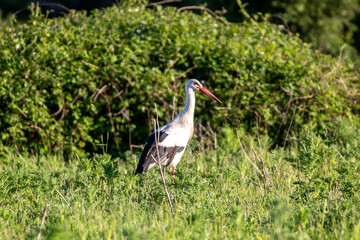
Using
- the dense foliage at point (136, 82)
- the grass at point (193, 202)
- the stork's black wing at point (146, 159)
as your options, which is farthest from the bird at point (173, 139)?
the dense foliage at point (136, 82)

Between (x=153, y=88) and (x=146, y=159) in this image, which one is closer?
(x=146, y=159)

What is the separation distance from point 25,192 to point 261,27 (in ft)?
15.4

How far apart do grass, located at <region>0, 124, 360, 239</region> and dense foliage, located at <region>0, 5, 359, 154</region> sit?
1281mm

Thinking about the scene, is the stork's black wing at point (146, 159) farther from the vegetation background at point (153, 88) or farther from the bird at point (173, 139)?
the vegetation background at point (153, 88)

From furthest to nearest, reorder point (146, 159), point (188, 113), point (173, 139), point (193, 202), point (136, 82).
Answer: point (136, 82), point (188, 113), point (173, 139), point (146, 159), point (193, 202)

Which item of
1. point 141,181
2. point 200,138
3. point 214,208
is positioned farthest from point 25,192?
point 200,138

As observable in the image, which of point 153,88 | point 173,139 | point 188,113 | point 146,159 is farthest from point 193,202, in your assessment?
point 153,88

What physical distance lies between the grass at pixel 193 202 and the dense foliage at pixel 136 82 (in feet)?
4.20

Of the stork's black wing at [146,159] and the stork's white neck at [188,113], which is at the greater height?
the stork's white neck at [188,113]

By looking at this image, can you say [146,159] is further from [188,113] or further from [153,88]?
[153,88]

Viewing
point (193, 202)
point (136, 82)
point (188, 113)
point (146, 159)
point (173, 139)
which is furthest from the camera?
point (136, 82)

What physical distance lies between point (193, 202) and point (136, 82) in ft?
9.85

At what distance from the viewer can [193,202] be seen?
3.85 metres

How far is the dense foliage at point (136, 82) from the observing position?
20.7 feet
